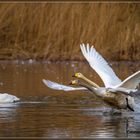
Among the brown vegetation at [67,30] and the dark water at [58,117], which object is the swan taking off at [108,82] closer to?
the dark water at [58,117]

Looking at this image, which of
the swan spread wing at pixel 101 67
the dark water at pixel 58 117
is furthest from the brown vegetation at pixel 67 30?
the swan spread wing at pixel 101 67

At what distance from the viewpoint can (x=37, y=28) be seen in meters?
32.9

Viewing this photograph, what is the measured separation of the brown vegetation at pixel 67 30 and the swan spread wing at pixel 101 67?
→ 1559cm

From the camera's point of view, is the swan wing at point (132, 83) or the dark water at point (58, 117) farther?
the swan wing at point (132, 83)

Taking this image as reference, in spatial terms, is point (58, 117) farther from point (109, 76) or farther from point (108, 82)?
point (109, 76)

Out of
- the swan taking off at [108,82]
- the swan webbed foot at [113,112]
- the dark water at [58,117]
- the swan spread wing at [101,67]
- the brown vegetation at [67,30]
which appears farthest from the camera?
the brown vegetation at [67,30]

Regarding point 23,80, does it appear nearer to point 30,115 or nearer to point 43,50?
point 30,115

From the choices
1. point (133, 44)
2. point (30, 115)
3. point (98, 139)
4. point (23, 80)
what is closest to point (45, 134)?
point (98, 139)

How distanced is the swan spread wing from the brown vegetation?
51.2ft

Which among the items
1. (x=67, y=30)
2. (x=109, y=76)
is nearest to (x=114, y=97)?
(x=109, y=76)

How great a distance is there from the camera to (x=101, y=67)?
14.5 metres

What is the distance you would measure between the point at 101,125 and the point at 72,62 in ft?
63.5

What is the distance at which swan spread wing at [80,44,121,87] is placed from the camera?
45.9ft

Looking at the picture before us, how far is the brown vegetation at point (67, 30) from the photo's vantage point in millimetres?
31031
